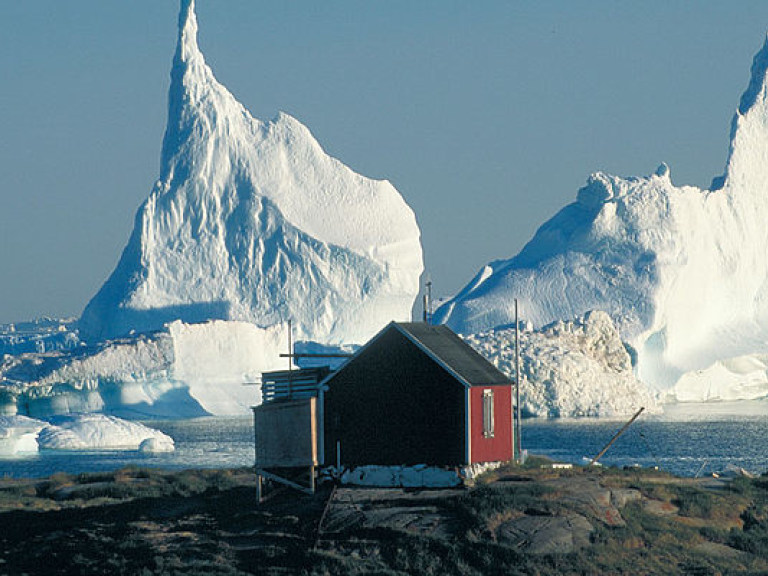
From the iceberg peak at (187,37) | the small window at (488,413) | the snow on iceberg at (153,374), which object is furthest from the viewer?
the iceberg peak at (187,37)

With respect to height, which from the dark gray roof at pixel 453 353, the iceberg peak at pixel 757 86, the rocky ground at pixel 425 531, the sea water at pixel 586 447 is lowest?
the rocky ground at pixel 425 531

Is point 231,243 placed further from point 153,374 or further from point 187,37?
point 153,374

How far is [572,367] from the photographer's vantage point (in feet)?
273

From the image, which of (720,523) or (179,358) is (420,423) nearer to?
(720,523)

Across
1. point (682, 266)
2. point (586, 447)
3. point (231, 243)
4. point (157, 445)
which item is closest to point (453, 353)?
point (586, 447)

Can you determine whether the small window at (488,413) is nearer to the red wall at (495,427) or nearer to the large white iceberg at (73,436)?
the red wall at (495,427)

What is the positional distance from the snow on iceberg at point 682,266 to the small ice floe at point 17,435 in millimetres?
45481

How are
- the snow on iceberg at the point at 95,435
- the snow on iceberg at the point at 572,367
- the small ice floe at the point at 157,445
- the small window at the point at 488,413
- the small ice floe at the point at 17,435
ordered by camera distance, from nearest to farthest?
the small window at the point at 488,413 → the small ice floe at the point at 157,445 → the small ice floe at the point at 17,435 → the snow on iceberg at the point at 95,435 → the snow on iceberg at the point at 572,367

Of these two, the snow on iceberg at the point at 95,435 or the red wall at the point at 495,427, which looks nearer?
the red wall at the point at 495,427

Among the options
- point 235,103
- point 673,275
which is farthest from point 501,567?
point 235,103

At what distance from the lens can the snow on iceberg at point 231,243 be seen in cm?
10250

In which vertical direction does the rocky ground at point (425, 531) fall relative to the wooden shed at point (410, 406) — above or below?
below

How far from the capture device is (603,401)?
278 feet

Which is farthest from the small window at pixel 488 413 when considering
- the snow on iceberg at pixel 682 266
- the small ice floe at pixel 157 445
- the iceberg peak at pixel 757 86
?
the iceberg peak at pixel 757 86
